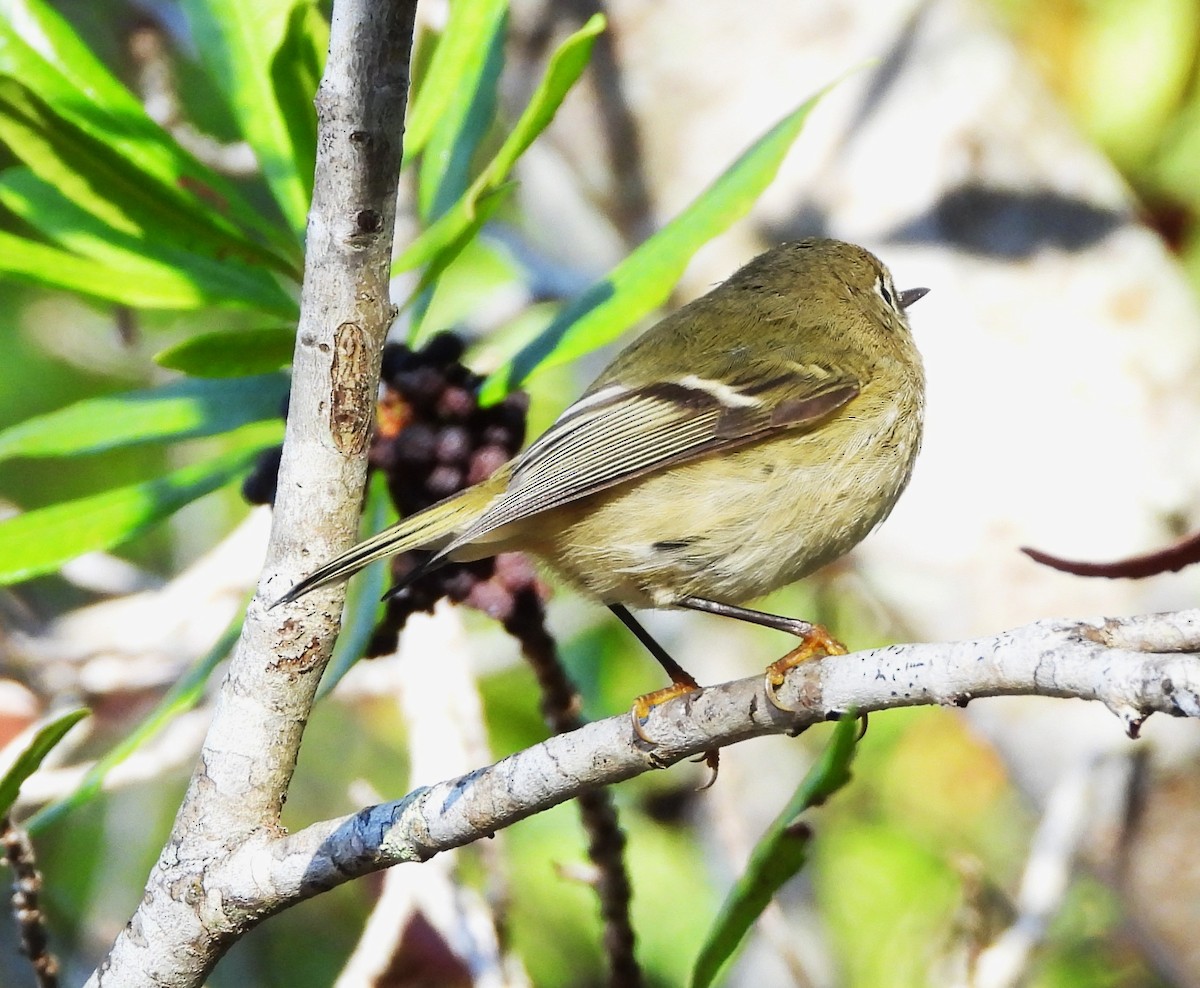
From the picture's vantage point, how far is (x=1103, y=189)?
99.8 inches

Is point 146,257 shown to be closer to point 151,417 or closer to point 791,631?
point 151,417

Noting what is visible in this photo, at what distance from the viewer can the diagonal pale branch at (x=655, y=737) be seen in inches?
40.1

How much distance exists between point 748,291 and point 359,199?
1429mm

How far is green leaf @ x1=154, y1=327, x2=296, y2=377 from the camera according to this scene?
1584mm

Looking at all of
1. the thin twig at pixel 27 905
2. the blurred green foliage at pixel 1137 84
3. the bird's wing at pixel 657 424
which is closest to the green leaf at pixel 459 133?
the bird's wing at pixel 657 424

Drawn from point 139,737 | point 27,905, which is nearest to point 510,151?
point 139,737

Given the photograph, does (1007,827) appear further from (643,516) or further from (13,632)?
(13,632)

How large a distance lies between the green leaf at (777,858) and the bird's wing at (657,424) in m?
0.60

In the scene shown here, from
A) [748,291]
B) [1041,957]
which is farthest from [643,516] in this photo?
[1041,957]

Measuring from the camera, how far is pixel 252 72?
187cm

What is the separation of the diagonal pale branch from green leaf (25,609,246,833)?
0.30 metres

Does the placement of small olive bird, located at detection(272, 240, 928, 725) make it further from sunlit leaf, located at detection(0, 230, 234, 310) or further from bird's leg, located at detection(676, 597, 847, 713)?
sunlit leaf, located at detection(0, 230, 234, 310)

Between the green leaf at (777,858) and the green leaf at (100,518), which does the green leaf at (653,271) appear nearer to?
the green leaf at (100,518)

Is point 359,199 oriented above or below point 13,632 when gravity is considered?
below
